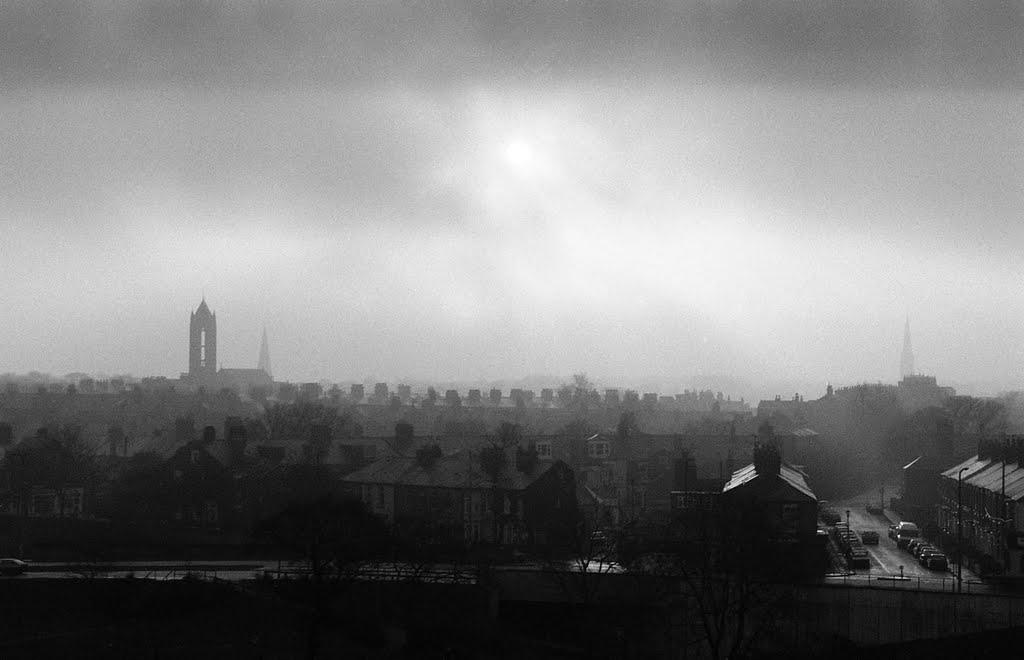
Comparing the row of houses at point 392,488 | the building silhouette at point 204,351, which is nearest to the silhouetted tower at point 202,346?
the building silhouette at point 204,351

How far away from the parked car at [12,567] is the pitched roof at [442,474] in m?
14.2

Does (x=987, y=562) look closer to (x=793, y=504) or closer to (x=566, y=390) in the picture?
(x=793, y=504)

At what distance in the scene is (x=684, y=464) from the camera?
46.0 metres

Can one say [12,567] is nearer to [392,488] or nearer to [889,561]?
[392,488]

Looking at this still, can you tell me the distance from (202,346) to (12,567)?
139 meters

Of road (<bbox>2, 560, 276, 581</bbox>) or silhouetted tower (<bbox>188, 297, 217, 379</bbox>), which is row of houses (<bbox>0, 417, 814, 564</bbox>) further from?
silhouetted tower (<bbox>188, 297, 217, 379</bbox>)

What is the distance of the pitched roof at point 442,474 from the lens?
43906 millimetres

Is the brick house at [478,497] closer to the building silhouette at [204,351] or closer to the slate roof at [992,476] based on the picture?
the slate roof at [992,476]

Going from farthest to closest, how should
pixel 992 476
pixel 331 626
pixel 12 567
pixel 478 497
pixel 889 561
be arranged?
1. pixel 478 497
2. pixel 992 476
3. pixel 889 561
4. pixel 12 567
5. pixel 331 626

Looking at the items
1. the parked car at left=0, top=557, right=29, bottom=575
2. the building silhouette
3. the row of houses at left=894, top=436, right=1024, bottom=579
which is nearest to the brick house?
the parked car at left=0, top=557, right=29, bottom=575

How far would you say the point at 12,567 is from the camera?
3422cm

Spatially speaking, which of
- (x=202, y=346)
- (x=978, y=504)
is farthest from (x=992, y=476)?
(x=202, y=346)

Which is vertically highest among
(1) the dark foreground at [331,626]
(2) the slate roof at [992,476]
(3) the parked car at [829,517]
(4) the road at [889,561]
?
(2) the slate roof at [992,476]

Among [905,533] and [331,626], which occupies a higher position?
[905,533]
